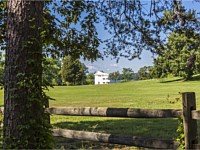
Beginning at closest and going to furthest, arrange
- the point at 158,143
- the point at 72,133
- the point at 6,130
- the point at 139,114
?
the point at 6,130 → the point at 158,143 → the point at 139,114 → the point at 72,133

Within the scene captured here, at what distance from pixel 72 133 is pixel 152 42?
358 centimetres

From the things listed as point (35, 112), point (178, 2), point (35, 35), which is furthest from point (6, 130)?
point (178, 2)

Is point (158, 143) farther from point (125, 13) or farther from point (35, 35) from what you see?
point (125, 13)

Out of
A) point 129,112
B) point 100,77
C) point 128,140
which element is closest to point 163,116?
point 129,112

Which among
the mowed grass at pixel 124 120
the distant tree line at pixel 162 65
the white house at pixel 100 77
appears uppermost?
the white house at pixel 100 77

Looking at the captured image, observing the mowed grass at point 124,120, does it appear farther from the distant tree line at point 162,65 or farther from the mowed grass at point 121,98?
the distant tree line at point 162,65

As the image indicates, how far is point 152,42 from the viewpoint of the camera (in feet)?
28.1

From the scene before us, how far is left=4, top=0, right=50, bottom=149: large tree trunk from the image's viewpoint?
192 inches

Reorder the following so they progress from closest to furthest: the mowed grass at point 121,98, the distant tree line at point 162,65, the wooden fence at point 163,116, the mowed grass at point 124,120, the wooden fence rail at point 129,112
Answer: the wooden fence at point 163,116, the wooden fence rail at point 129,112, the distant tree line at point 162,65, the mowed grass at point 124,120, the mowed grass at point 121,98

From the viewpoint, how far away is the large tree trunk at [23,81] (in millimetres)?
4875

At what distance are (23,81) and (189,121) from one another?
2.75m

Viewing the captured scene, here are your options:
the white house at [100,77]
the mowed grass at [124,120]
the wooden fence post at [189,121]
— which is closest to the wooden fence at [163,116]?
the wooden fence post at [189,121]

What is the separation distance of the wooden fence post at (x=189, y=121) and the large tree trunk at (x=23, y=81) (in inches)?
90.6

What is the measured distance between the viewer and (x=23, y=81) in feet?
15.9
